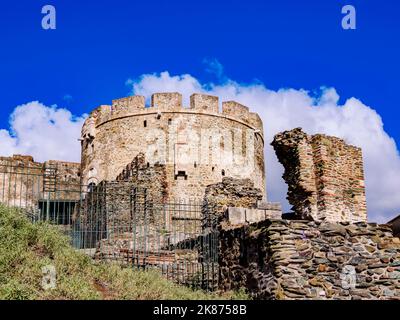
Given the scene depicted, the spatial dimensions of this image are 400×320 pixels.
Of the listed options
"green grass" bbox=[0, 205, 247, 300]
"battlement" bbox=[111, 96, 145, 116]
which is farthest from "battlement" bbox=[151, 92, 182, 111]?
"green grass" bbox=[0, 205, 247, 300]

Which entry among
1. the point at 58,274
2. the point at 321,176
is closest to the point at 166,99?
the point at 321,176

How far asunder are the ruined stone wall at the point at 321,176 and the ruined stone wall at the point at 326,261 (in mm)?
6282

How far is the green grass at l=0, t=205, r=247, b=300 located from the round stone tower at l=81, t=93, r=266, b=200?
1613 cm

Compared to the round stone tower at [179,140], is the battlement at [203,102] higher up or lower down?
higher up

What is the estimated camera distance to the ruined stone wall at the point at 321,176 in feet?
52.5

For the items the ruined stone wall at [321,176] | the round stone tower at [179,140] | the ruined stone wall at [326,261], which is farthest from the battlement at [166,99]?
the ruined stone wall at [326,261]

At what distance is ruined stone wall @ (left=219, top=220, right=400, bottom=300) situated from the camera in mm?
8984

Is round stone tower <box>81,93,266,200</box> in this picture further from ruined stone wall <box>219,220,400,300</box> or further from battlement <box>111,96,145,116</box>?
ruined stone wall <box>219,220,400,300</box>

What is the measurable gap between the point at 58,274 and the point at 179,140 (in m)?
19.0

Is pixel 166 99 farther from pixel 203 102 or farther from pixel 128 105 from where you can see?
pixel 128 105

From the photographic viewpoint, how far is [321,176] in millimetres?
16094

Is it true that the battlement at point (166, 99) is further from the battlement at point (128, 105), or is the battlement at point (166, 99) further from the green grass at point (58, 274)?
the green grass at point (58, 274)

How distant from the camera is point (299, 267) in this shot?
29.7 ft
